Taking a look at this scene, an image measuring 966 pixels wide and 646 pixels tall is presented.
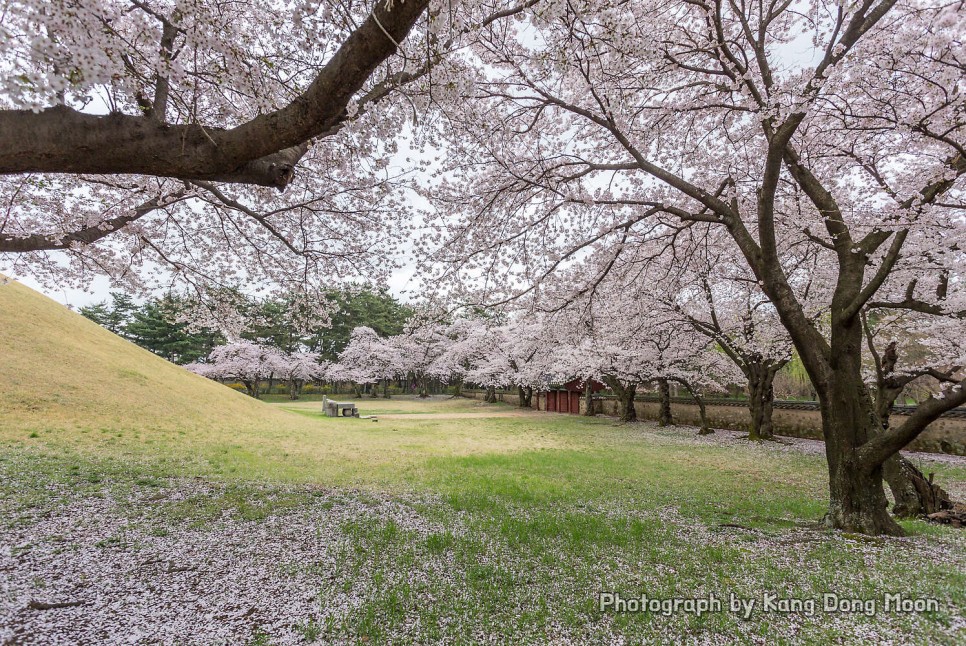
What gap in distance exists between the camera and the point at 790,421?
1967cm

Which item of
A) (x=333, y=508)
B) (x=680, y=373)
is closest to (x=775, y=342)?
(x=680, y=373)

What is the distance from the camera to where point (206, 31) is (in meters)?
3.48

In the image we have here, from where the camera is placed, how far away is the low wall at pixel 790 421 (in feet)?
49.2

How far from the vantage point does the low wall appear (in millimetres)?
15008

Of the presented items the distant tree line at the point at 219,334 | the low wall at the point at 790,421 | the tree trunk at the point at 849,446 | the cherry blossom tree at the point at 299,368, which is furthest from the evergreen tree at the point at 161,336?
the tree trunk at the point at 849,446

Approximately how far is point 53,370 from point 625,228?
65.7 feet

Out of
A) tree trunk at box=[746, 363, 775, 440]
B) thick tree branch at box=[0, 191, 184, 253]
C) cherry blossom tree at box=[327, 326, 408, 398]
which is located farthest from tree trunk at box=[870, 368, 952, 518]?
cherry blossom tree at box=[327, 326, 408, 398]

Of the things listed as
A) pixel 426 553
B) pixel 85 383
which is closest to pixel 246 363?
pixel 85 383

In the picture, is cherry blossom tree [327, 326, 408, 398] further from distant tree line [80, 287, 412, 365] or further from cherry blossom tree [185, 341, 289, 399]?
cherry blossom tree [185, 341, 289, 399]

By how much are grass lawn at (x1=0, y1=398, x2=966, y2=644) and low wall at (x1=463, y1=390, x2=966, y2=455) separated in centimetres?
673

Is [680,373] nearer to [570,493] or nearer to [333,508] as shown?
[570,493]

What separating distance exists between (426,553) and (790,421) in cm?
2114

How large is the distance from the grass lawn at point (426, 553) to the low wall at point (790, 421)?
6.73 m

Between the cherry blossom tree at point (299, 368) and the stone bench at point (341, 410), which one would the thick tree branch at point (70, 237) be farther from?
the cherry blossom tree at point (299, 368)
